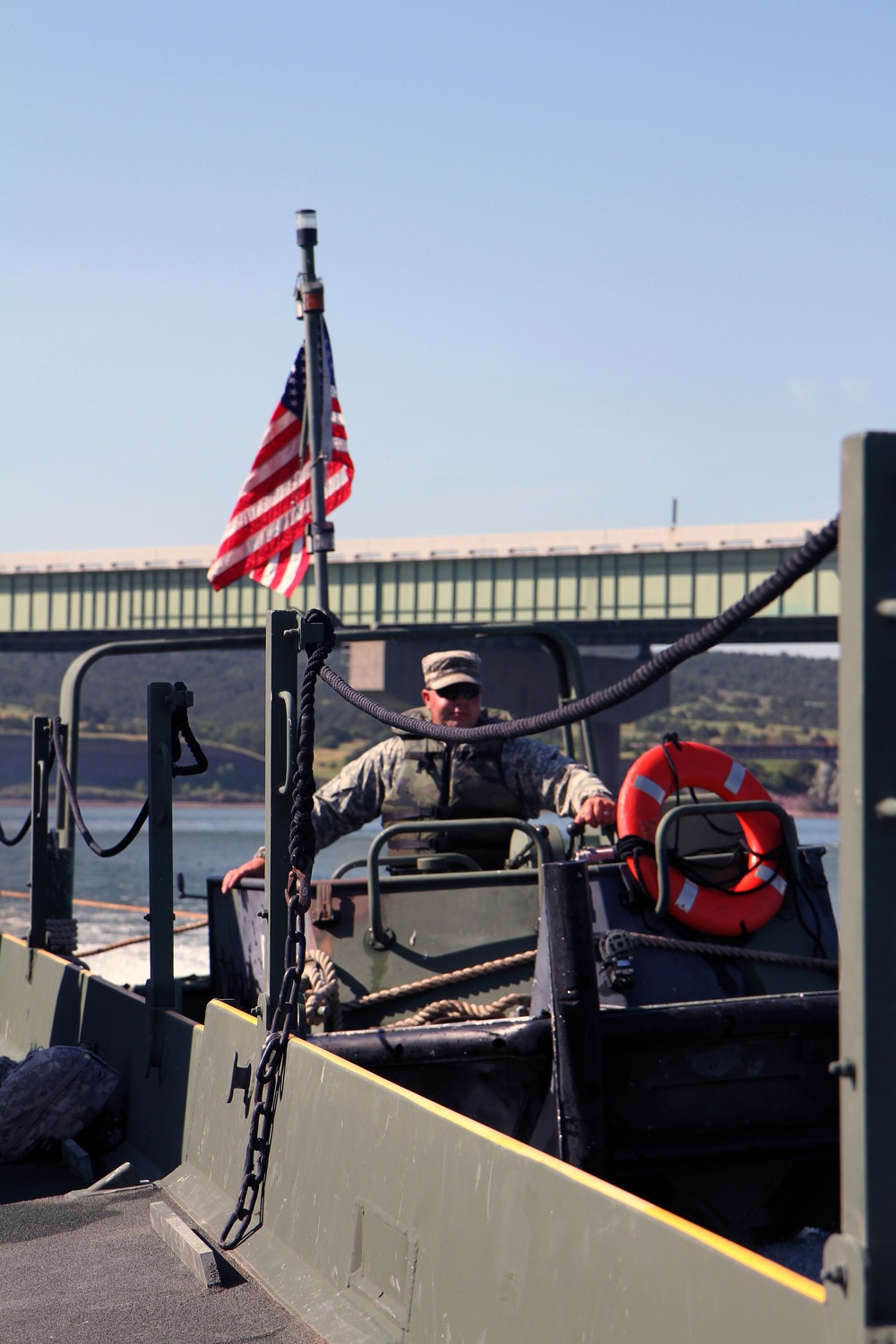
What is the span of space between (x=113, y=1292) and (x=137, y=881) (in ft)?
133

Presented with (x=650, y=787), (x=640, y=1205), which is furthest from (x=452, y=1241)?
(x=650, y=787)

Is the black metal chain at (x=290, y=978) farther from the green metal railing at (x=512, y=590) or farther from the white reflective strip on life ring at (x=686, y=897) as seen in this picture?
the green metal railing at (x=512, y=590)

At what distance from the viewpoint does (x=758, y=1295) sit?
253 centimetres

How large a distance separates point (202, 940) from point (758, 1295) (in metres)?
24.1

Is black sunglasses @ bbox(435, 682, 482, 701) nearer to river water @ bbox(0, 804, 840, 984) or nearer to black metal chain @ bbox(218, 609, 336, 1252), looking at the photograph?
river water @ bbox(0, 804, 840, 984)

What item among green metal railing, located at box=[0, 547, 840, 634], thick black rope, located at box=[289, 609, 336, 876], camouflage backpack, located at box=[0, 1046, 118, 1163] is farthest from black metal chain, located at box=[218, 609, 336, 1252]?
green metal railing, located at box=[0, 547, 840, 634]

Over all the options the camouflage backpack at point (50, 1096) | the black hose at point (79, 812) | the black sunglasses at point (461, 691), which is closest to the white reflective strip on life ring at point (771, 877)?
the black sunglasses at point (461, 691)

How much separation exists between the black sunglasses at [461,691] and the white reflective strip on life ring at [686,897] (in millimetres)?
1586

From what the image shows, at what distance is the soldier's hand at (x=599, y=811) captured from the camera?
6.75 meters

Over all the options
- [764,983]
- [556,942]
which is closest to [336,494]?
[764,983]

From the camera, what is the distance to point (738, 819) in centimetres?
642

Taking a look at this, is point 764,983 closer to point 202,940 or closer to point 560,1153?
point 560,1153

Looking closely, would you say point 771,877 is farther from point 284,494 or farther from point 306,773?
point 284,494

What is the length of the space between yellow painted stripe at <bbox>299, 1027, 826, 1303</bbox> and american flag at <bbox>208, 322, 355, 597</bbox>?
9571 mm
